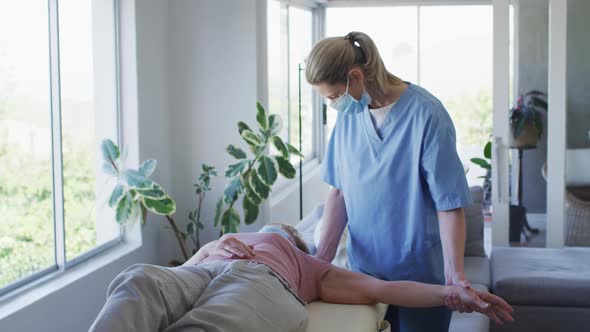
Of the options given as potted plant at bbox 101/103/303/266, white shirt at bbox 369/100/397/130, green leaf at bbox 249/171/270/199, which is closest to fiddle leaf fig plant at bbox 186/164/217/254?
potted plant at bbox 101/103/303/266

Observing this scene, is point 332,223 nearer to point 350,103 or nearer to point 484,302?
point 350,103

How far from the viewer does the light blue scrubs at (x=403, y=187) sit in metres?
2.02

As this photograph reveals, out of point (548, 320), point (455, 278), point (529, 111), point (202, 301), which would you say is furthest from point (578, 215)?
point (202, 301)

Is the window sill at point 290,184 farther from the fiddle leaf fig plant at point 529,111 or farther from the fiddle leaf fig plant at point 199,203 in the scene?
the fiddle leaf fig plant at point 529,111

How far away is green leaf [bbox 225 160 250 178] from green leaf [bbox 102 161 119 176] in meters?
0.57

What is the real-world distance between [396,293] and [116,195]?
175 cm

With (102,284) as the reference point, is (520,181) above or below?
above

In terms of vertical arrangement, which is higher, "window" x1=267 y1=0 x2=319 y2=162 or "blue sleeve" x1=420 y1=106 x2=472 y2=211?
"window" x1=267 y1=0 x2=319 y2=162

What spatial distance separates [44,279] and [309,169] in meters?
3.78

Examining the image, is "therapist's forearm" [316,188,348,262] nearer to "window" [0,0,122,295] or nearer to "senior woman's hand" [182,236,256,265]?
"senior woman's hand" [182,236,256,265]

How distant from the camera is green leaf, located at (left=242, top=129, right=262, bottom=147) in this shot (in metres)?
3.77

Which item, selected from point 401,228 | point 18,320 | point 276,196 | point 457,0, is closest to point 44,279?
point 18,320

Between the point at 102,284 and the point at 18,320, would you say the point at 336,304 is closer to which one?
the point at 18,320

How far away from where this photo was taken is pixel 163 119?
4180 mm
